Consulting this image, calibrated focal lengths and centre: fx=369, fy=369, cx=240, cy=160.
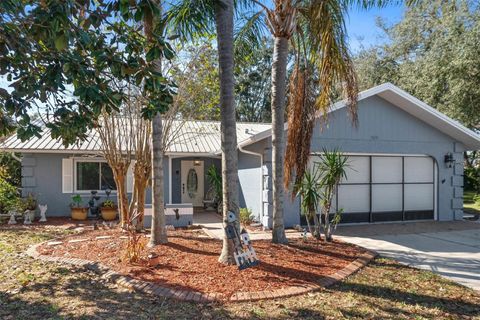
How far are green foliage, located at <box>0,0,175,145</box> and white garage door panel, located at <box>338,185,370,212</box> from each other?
919 cm

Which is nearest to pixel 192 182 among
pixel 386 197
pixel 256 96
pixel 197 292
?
pixel 386 197

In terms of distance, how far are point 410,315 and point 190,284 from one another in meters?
3.10

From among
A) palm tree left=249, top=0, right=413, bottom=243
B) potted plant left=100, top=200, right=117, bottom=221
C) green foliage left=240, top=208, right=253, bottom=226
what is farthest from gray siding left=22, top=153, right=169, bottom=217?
palm tree left=249, top=0, right=413, bottom=243

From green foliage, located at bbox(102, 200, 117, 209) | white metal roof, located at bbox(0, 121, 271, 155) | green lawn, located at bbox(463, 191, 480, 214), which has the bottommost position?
green lawn, located at bbox(463, 191, 480, 214)

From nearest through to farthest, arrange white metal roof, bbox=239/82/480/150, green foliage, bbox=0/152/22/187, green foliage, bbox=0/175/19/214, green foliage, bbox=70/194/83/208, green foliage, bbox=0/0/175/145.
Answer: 1. green foliage, bbox=0/0/175/145
2. white metal roof, bbox=239/82/480/150
3. green foliage, bbox=0/175/19/214
4. green foliage, bbox=70/194/83/208
5. green foliage, bbox=0/152/22/187

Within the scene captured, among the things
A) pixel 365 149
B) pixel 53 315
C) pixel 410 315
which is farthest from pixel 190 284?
pixel 365 149

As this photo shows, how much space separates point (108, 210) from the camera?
13195 mm

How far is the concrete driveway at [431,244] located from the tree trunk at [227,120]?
3.86m

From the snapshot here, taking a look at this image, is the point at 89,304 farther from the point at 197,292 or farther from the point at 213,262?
the point at 213,262

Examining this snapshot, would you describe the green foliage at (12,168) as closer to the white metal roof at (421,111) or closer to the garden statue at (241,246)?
the white metal roof at (421,111)

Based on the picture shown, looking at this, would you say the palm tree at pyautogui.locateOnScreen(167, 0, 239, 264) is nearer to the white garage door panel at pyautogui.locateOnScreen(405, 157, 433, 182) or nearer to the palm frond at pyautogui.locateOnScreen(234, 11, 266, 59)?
the palm frond at pyautogui.locateOnScreen(234, 11, 266, 59)

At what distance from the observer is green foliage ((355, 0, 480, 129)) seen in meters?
15.1

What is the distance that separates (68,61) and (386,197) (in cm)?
1163

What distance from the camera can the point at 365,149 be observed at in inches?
479
